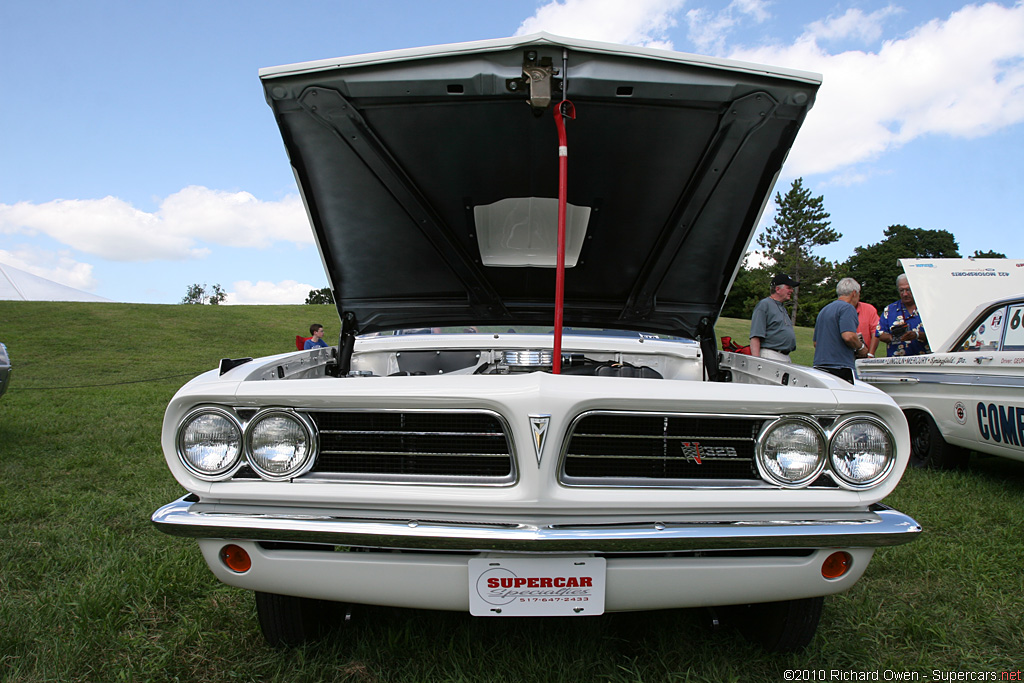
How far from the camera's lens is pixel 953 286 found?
239 inches

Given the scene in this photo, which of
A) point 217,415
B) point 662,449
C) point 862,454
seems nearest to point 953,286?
point 862,454

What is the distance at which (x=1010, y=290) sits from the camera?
6.53 meters

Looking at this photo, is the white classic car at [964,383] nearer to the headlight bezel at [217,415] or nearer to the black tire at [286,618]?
the black tire at [286,618]

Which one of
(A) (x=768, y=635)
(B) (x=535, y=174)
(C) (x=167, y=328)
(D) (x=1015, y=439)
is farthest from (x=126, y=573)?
(C) (x=167, y=328)

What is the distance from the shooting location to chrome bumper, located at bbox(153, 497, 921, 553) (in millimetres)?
1523

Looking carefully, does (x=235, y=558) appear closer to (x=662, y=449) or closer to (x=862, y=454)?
(x=662, y=449)

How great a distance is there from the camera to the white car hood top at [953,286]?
5.65m

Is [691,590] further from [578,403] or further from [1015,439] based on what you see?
[1015,439]

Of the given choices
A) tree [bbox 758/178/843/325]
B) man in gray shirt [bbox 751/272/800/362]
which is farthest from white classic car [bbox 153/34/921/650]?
tree [bbox 758/178/843/325]

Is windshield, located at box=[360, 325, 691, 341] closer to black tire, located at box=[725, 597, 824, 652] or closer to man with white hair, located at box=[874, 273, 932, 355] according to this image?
black tire, located at box=[725, 597, 824, 652]

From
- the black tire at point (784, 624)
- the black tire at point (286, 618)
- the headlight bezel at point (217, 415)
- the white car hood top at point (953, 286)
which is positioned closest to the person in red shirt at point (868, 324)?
the white car hood top at point (953, 286)

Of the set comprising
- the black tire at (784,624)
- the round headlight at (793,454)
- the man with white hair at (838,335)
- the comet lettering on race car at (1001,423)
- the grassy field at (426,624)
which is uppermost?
the man with white hair at (838,335)

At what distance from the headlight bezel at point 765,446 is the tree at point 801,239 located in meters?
52.4

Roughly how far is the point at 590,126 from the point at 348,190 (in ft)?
3.47
